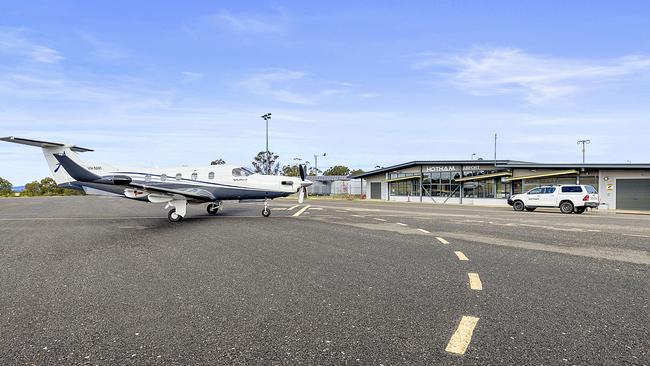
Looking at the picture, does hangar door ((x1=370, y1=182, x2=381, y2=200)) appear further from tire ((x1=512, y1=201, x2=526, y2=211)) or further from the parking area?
the parking area

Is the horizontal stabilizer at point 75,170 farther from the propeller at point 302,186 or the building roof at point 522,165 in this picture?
the building roof at point 522,165

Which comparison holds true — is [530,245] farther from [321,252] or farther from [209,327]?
[209,327]

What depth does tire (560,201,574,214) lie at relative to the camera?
2305 centimetres

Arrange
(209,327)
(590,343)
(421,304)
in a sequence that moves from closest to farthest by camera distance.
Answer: (590,343)
(209,327)
(421,304)

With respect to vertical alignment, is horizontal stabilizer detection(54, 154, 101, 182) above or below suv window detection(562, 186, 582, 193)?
above

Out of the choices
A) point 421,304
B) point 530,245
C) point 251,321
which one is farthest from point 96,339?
point 530,245

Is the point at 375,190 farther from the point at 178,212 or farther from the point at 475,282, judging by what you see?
the point at 475,282

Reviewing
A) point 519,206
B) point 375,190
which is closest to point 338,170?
point 375,190

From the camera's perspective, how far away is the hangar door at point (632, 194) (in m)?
29.5

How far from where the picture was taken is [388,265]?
→ 685cm

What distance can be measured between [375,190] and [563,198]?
2730 cm

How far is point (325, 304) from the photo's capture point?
180 inches

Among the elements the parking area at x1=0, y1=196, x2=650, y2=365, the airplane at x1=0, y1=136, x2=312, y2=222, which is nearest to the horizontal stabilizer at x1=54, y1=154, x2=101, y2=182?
the airplane at x1=0, y1=136, x2=312, y2=222

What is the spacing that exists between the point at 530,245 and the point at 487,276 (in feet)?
13.9
